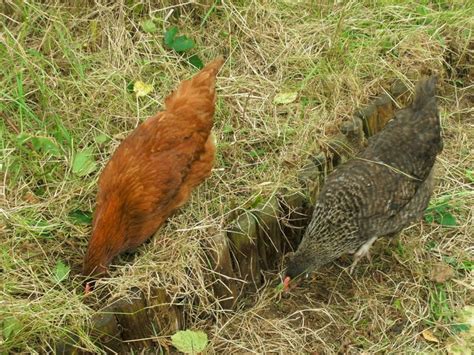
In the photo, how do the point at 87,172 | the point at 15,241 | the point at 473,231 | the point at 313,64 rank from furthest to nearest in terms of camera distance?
the point at 313,64 → the point at 473,231 → the point at 87,172 → the point at 15,241

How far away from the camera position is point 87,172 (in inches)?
122

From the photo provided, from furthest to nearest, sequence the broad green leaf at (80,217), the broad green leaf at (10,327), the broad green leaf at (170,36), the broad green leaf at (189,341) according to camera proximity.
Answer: the broad green leaf at (170,36) < the broad green leaf at (80,217) < the broad green leaf at (189,341) < the broad green leaf at (10,327)

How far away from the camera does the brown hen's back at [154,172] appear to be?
8.93 ft

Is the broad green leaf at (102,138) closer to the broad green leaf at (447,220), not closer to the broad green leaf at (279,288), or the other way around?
the broad green leaf at (279,288)

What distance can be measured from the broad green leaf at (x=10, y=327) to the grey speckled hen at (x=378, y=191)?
1.18 meters

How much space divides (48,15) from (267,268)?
5.97 feet

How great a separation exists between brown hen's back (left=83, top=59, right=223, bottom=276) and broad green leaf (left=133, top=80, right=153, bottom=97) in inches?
13.1

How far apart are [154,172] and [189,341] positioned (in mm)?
763

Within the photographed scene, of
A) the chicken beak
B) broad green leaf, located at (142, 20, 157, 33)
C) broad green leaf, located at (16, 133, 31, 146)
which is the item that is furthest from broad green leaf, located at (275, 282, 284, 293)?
broad green leaf, located at (142, 20, 157, 33)

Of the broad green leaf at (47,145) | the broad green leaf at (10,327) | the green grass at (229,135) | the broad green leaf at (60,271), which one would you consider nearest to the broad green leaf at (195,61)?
the green grass at (229,135)

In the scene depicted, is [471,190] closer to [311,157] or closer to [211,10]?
[311,157]

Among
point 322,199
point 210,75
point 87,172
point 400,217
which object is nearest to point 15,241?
point 87,172

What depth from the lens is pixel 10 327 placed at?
8.23 feet

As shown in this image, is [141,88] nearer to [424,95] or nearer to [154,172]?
[154,172]
